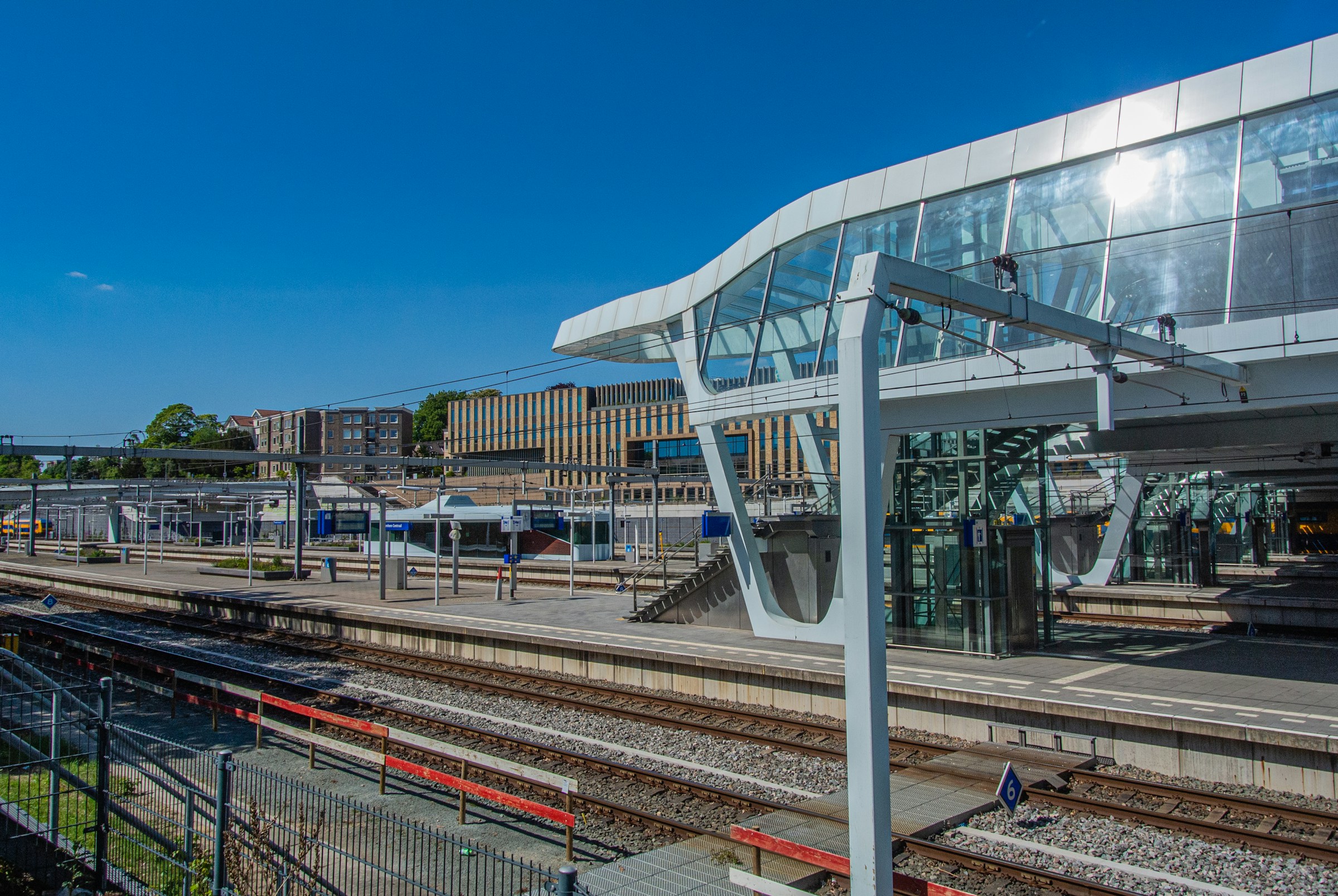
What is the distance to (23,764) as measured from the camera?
774 cm

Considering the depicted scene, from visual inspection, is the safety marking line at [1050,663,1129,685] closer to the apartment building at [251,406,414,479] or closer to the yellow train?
the yellow train

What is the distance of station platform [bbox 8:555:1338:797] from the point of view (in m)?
10.5

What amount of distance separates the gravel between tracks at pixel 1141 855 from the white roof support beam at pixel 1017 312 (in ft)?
15.8

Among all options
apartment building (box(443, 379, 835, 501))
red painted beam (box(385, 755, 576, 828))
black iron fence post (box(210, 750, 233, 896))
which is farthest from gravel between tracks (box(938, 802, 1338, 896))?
Answer: apartment building (box(443, 379, 835, 501))

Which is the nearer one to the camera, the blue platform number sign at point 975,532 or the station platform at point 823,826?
the station platform at point 823,826

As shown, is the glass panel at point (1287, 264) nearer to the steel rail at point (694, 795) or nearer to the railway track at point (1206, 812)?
the railway track at point (1206, 812)

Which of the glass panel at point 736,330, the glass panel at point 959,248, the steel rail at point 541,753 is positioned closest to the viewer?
the steel rail at point 541,753

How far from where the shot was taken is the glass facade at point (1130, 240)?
11.7 meters

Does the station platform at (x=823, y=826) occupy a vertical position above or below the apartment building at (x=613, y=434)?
below

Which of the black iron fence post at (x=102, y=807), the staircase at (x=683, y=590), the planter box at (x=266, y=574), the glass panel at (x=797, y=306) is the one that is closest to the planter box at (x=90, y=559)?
the planter box at (x=266, y=574)

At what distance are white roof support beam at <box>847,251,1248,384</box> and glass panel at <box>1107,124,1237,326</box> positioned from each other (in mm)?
1096

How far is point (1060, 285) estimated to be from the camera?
13930 mm

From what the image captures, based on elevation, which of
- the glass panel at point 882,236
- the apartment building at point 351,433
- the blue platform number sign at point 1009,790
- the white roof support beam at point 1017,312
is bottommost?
the blue platform number sign at point 1009,790

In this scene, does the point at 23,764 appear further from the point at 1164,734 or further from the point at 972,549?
the point at 972,549
